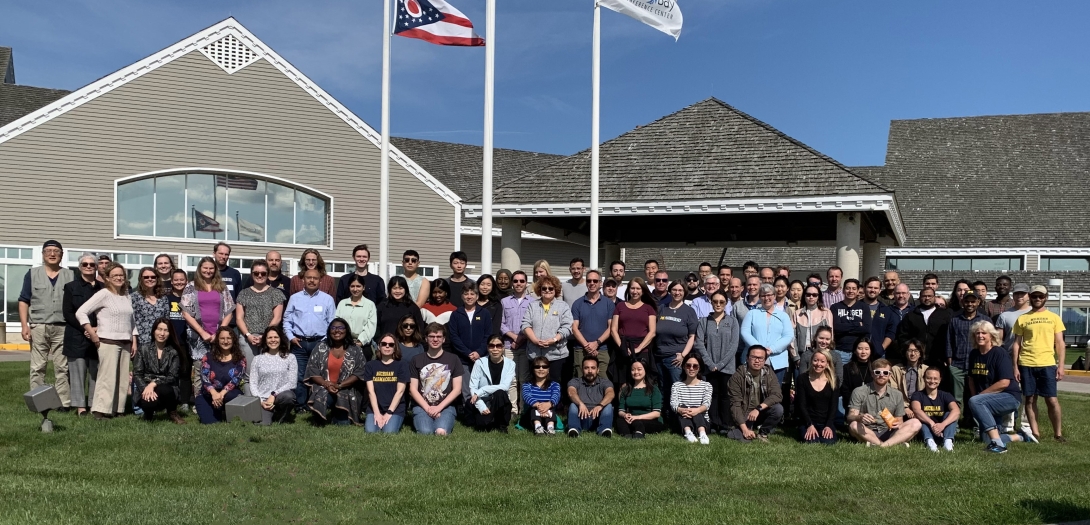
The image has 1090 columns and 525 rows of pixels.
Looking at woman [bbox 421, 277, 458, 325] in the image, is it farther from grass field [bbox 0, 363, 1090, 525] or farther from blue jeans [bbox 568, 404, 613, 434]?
blue jeans [bbox 568, 404, 613, 434]

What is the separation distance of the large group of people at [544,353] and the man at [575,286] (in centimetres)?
8

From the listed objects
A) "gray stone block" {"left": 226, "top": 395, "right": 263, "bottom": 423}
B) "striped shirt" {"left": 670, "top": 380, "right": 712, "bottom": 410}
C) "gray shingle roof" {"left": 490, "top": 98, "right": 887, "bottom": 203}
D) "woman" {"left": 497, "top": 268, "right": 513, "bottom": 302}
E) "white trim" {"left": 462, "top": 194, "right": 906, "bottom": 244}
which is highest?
"gray shingle roof" {"left": 490, "top": 98, "right": 887, "bottom": 203}

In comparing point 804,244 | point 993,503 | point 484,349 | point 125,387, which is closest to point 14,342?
point 125,387

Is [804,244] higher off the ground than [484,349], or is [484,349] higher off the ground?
[804,244]

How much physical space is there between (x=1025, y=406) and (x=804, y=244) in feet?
45.1

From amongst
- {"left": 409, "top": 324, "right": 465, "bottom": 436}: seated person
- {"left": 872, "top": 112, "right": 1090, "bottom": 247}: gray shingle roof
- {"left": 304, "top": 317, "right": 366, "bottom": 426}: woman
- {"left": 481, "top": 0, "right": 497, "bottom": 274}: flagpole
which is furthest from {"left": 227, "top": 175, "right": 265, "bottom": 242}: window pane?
{"left": 872, "top": 112, "right": 1090, "bottom": 247}: gray shingle roof

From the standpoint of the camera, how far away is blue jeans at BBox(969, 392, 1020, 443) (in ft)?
34.0

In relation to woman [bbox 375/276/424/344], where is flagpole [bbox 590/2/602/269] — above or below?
above

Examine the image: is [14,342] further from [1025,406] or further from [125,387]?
[1025,406]

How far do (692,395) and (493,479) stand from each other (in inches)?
134

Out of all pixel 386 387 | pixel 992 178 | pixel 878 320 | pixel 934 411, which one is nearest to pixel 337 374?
pixel 386 387

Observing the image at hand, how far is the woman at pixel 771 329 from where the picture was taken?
435 inches

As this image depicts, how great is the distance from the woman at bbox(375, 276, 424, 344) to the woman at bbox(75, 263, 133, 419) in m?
2.87

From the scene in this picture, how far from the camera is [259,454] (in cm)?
870
